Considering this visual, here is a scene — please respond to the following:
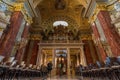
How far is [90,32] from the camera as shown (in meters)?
13.1

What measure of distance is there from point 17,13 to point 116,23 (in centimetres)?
672

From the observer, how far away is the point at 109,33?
7238 mm

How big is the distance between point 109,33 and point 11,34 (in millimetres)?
6222

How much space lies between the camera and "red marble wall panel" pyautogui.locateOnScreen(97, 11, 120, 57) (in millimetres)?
6823

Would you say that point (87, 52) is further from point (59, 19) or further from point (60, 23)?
point (59, 19)

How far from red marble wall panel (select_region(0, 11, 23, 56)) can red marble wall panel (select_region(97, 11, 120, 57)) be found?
18.8 ft

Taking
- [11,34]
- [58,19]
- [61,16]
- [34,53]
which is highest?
[61,16]

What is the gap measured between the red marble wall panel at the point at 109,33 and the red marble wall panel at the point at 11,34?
572 cm

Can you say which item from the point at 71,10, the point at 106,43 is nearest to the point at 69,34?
the point at 71,10

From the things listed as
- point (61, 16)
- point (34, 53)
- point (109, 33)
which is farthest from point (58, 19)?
point (109, 33)

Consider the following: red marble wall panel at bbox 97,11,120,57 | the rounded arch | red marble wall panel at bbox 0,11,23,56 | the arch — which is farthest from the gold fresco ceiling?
red marble wall panel at bbox 0,11,23,56

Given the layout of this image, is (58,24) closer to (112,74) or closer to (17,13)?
(17,13)

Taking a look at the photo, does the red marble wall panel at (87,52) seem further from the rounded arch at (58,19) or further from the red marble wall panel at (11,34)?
the red marble wall panel at (11,34)

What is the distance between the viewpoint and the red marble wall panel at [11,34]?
646cm
